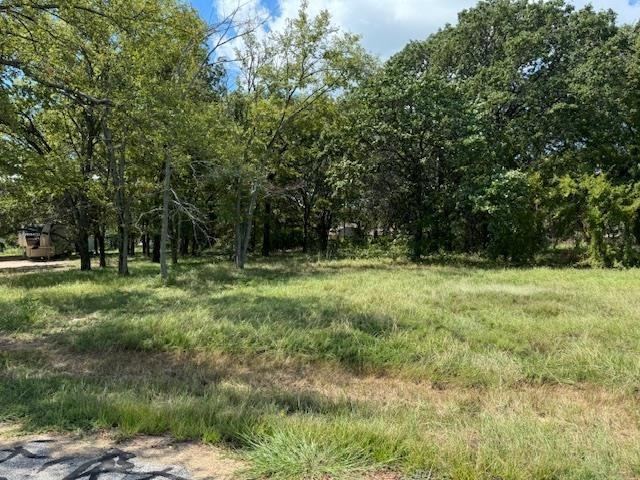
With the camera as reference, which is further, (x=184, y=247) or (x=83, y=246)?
(x=184, y=247)

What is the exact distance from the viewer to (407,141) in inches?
878

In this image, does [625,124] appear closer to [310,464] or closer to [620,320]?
[620,320]

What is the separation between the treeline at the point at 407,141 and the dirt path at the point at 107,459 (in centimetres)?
1147

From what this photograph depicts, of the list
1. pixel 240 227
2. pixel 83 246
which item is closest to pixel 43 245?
pixel 83 246

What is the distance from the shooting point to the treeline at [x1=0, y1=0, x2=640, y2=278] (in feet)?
55.3

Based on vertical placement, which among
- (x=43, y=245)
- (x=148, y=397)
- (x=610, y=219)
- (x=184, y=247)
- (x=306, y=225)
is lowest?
(x=148, y=397)

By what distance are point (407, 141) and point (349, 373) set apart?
1730 centimetres

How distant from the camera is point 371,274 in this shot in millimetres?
16453

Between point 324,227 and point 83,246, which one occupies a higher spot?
point 324,227

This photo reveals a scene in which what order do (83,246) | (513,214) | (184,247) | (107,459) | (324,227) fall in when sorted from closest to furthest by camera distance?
1. (107,459)
2. (83,246)
3. (513,214)
4. (184,247)
5. (324,227)

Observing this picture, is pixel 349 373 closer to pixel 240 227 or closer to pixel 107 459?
pixel 107 459

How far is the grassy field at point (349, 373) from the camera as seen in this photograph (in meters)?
3.26

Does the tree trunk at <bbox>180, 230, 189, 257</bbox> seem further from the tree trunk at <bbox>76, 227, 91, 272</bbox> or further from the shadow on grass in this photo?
the shadow on grass

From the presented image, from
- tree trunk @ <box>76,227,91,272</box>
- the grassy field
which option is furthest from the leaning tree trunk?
the grassy field
